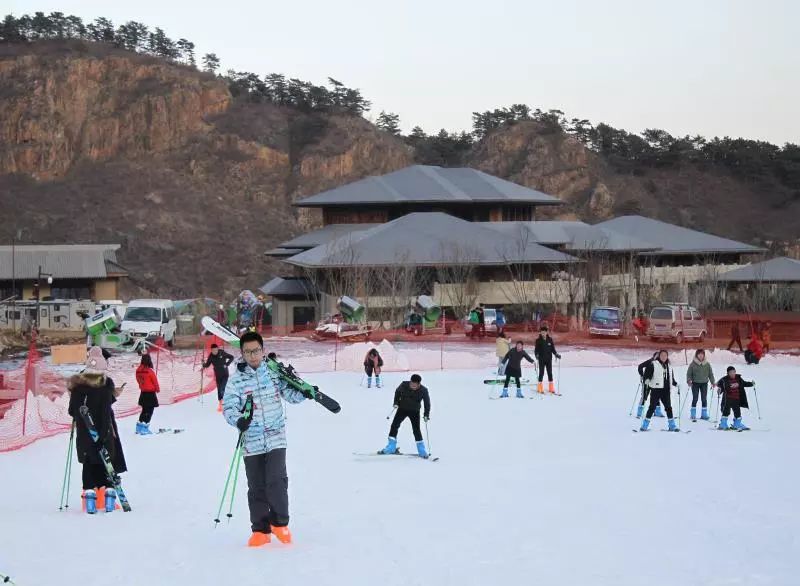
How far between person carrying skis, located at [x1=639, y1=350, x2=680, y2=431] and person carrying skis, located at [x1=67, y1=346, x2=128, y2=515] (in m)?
9.35

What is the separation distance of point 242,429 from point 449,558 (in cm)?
203

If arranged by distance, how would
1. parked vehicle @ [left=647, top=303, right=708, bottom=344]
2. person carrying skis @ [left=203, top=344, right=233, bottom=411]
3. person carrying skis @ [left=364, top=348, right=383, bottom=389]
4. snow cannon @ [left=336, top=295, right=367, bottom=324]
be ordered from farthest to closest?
snow cannon @ [left=336, top=295, right=367, bottom=324] → parked vehicle @ [left=647, top=303, right=708, bottom=344] → person carrying skis @ [left=364, top=348, right=383, bottom=389] → person carrying skis @ [left=203, top=344, right=233, bottom=411]

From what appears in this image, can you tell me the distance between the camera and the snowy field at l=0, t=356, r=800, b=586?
28.6 feet

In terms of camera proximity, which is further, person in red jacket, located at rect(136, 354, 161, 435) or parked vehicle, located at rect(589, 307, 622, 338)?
parked vehicle, located at rect(589, 307, 622, 338)

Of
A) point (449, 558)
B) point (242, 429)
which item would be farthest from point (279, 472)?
point (449, 558)

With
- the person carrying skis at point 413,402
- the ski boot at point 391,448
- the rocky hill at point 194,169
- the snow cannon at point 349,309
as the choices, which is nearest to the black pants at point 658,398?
the person carrying skis at point 413,402

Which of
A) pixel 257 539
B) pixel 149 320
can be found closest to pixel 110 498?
pixel 257 539

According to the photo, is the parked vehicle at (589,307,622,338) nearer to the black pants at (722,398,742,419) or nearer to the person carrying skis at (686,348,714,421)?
the person carrying skis at (686,348,714,421)

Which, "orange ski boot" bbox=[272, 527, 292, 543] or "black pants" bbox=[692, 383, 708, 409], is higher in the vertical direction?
"black pants" bbox=[692, 383, 708, 409]

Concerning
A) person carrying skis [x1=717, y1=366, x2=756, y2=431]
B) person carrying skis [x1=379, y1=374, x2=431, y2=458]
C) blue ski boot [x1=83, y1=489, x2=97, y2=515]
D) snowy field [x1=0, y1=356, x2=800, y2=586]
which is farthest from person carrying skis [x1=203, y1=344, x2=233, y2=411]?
blue ski boot [x1=83, y1=489, x2=97, y2=515]

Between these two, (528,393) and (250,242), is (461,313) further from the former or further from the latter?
(250,242)

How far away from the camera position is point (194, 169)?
11231cm

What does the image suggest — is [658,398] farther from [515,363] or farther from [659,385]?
[515,363]

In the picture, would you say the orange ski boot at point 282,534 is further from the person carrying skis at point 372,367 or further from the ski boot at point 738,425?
the person carrying skis at point 372,367
